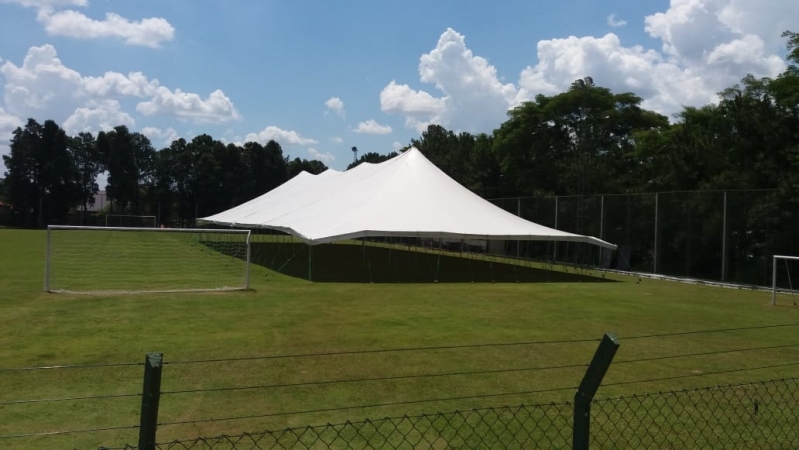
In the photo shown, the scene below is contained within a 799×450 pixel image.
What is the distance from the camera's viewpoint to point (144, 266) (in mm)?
18547

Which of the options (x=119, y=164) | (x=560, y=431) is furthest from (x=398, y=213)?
(x=119, y=164)

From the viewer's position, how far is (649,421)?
16.0 feet

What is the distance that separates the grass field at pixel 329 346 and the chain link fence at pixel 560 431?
0.24 m

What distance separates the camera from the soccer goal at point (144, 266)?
514 inches

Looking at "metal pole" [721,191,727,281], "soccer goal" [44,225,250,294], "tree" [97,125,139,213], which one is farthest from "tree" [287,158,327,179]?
"metal pole" [721,191,727,281]

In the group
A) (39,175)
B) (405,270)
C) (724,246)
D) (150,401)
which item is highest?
(39,175)

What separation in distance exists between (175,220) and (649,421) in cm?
6274

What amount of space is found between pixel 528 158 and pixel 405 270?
2241 centimetres

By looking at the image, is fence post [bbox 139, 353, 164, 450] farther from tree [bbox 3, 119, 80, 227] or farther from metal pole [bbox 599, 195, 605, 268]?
tree [bbox 3, 119, 80, 227]

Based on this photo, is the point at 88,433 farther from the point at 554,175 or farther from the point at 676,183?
the point at 554,175

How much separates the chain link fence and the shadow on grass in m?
10.4

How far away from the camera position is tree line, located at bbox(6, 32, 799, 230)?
20.4m

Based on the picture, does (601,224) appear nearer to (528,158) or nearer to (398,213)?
(398,213)

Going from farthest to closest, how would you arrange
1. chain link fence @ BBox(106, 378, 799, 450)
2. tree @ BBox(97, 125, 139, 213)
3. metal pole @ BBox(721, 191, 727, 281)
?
tree @ BBox(97, 125, 139, 213) < metal pole @ BBox(721, 191, 727, 281) < chain link fence @ BBox(106, 378, 799, 450)
